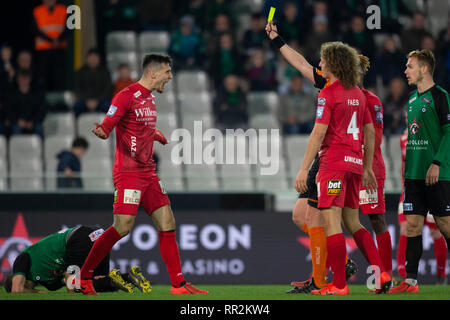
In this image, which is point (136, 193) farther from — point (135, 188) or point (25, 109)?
point (25, 109)

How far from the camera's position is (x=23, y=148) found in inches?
508

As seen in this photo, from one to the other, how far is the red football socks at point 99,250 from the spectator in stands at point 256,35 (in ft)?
26.4

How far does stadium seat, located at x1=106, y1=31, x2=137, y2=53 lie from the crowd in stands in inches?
7.0

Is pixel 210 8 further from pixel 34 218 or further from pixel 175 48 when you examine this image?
pixel 34 218

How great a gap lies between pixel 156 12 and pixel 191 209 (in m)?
5.87

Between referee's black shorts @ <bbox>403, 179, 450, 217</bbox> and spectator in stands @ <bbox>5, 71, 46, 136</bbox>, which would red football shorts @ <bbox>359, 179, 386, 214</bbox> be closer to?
referee's black shorts @ <bbox>403, 179, 450, 217</bbox>

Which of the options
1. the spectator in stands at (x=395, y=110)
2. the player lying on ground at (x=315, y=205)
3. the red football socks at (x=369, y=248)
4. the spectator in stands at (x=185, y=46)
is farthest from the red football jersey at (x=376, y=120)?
the spectator in stands at (x=185, y=46)

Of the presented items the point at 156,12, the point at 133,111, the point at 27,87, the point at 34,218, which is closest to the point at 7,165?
the point at 27,87

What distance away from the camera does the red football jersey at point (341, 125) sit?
697 cm

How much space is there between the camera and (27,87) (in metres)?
13.5

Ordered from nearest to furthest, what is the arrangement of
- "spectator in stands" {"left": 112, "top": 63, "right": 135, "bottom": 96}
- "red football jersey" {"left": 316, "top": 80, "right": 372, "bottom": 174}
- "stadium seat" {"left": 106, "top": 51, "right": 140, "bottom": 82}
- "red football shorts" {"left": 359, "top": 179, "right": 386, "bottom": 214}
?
"red football jersey" {"left": 316, "top": 80, "right": 372, "bottom": 174}, "red football shorts" {"left": 359, "top": 179, "right": 386, "bottom": 214}, "spectator in stands" {"left": 112, "top": 63, "right": 135, "bottom": 96}, "stadium seat" {"left": 106, "top": 51, "right": 140, "bottom": 82}

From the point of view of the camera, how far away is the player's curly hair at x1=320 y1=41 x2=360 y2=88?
23.1ft

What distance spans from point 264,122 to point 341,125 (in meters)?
6.88

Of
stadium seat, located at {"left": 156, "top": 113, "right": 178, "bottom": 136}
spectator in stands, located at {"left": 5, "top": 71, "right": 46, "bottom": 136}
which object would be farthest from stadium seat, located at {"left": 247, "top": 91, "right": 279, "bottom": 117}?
spectator in stands, located at {"left": 5, "top": 71, "right": 46, "bottom": 136}
